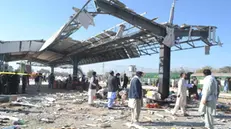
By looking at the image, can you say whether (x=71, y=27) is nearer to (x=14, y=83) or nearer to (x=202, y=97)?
(x=14, y=83)

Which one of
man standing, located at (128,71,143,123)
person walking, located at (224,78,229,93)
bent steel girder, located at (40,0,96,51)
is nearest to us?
man standing, located at (128,71,143,123)

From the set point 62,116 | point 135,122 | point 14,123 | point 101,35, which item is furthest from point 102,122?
point 101,35

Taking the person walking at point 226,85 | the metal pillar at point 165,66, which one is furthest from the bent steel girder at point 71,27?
the person walking at point 226,85

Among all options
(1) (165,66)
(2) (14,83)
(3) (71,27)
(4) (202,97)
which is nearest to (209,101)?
(4) (202,97)

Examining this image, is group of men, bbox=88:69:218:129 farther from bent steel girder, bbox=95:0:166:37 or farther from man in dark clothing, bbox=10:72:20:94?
man in dark clothing, bbox=10:72:20:94

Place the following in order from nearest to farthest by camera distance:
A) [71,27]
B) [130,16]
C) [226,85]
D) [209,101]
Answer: [209,101]
[130,16]
[71,27]
[226,85]

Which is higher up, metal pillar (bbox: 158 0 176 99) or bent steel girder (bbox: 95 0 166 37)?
bent steel girder (bbox: 95 0 166 37)

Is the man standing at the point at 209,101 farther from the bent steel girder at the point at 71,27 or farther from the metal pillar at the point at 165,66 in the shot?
the bent steel girder at the point at 71,27

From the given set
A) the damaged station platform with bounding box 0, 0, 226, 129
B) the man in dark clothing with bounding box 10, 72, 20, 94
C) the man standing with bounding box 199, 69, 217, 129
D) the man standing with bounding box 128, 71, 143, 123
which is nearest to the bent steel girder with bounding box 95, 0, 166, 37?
the damaged station platform with bounding box 0, 0, 226, 129

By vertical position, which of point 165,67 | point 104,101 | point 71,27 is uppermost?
point 71,27

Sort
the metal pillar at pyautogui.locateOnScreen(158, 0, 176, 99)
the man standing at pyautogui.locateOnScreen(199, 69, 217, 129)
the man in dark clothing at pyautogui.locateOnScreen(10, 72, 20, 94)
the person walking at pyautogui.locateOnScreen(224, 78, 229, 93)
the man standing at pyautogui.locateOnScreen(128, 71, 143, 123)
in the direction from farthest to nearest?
the person walking at pyautogui.locateOnScreen(224, 78, 229, 93), the man in dark clothing at pyautogui.locateOnScreen(10, 72, 20, 94), the metal pillar at pyautogui.locateOnScreen(158, 0, 176, 99), the man standing at pyautogui.locateOnScreen(128, 71, 143, 123), the man standing at pyautogui.locateOnScreen(199, 69, 217, 129)

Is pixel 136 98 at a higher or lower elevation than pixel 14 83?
lower

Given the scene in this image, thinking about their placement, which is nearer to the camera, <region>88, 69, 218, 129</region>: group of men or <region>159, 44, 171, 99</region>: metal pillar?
<region>88, 69, 218, 129</region>: group of men

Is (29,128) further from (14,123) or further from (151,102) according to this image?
(151,102)
